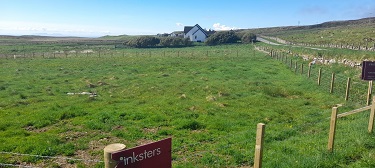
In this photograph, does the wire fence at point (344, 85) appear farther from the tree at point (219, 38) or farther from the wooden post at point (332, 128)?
the tree at point (219, 38)

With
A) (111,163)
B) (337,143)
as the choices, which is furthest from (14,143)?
(337,143)

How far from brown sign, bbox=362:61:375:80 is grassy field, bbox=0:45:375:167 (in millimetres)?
1746

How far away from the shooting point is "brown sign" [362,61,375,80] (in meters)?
14.2

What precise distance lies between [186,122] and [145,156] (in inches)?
353

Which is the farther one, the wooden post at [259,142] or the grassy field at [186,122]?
the grassy field at [186,122]

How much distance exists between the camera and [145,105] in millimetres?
16344

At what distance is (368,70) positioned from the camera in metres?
14.2

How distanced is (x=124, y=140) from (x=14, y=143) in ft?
12.1

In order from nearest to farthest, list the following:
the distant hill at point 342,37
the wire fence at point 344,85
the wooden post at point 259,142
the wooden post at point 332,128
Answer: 1. the wooden post at point 259,142
2. the wooden post at point 332,128
3. the wire fence at point 344,85
4. the distant hill at point 342,37

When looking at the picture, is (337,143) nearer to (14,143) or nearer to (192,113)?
(192,113)

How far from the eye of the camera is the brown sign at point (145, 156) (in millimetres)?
3645

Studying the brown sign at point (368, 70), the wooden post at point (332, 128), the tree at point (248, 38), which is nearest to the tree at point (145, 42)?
the tree at point (248, 38)

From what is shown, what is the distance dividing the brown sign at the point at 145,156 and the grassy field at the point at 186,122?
4.61 meters

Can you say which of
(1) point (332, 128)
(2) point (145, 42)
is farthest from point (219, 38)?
(1) point (332, 128)
